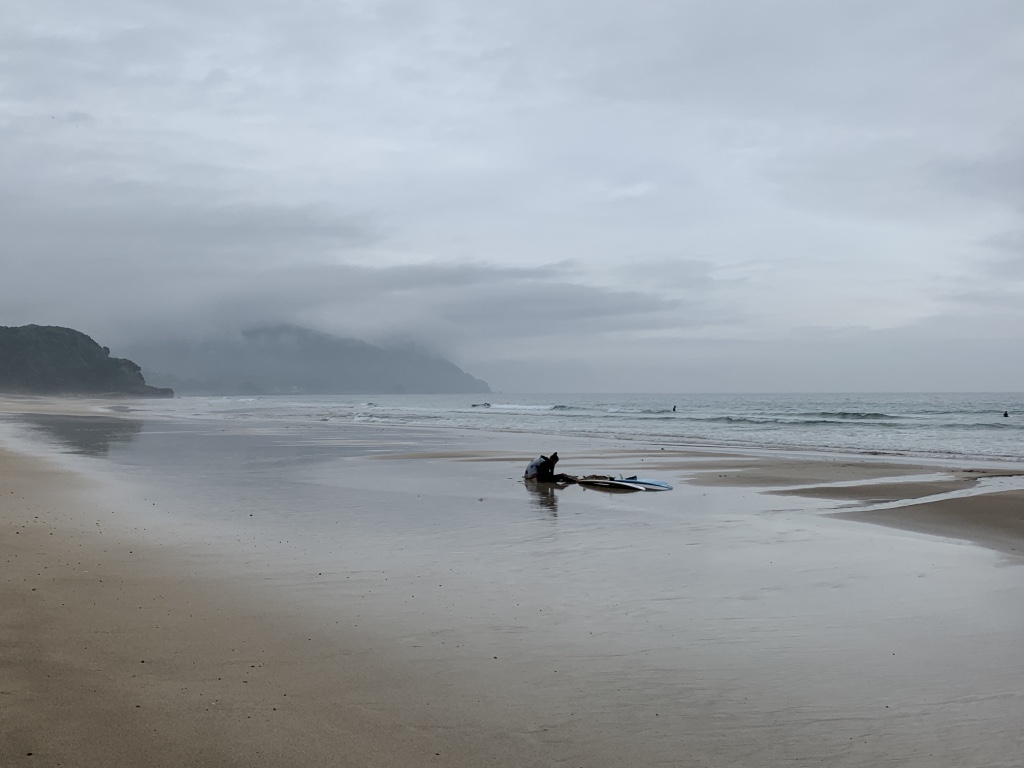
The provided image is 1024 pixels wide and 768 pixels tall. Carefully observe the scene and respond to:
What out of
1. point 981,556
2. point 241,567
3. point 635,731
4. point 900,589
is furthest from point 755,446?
point 635,731

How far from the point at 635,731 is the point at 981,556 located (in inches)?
248

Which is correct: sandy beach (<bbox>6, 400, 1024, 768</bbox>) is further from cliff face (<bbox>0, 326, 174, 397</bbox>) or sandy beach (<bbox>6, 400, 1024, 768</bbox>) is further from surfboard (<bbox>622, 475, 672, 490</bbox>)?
cliff face (<bbox>0, 326, 174, 397</bbox>)

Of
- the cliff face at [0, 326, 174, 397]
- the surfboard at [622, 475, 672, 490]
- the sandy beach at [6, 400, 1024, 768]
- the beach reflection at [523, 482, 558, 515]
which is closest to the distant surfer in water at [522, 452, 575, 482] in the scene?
the beach reflection at [523, 482, 558, 515]

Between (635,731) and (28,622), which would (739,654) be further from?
(28,622)

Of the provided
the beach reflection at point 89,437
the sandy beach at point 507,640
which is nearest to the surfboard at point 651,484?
the sandy beach at point 507,640

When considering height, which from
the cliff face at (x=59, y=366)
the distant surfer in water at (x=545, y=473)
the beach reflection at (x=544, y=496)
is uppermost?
the cliff face at (x=59, y=366)

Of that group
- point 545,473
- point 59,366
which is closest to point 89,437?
point 545,473

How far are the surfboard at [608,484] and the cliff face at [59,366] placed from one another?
Result: 6037 inches

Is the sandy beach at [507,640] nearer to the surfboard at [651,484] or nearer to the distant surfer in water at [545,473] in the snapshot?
the surfboard at [651,484]

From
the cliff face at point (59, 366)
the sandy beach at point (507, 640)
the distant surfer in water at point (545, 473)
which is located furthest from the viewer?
the cliff face at point (59, 366)

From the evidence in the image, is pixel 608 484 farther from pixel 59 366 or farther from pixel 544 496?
pixel 59 366

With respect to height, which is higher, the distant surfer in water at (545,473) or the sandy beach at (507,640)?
the distant surfer in water at (545,473)

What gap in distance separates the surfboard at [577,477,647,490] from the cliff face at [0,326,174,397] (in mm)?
153346

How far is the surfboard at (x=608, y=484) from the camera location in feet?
47.3
